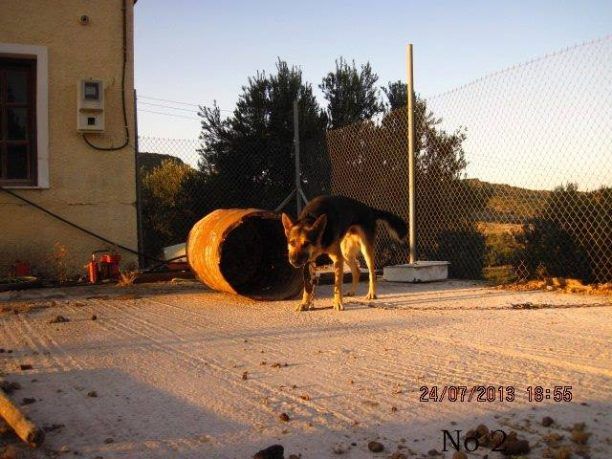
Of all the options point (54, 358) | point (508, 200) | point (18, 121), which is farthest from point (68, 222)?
point (508, 200)

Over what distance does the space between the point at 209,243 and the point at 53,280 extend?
11.1ft

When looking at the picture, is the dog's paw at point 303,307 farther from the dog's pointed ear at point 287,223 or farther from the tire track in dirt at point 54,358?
the tire track in dirt at point 54,358

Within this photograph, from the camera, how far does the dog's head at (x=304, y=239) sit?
6492mm

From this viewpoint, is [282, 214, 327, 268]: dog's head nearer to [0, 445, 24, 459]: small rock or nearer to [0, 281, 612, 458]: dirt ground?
[0, 281, 612, 458]: dirt ground

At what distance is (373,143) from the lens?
10523 mm

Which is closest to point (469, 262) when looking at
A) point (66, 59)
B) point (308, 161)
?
point (308, 161)

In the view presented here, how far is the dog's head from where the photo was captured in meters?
6.49

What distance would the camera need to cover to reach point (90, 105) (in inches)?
365

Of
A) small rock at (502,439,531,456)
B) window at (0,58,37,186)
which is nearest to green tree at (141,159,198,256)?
window at (0,58,37,186)

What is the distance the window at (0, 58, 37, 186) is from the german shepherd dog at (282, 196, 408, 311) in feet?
16.4

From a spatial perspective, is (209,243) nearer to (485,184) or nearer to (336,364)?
(336,364)

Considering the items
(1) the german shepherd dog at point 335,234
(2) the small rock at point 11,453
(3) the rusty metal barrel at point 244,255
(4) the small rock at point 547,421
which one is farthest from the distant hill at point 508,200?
(2) the small rock at point 11,453

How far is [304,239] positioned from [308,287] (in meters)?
0.63

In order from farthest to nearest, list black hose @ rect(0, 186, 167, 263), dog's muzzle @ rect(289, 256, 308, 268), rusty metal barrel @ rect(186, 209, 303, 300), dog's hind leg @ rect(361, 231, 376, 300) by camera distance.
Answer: black hose @ rect(0, 186, 167, 263) → dog's hind leg @ rect(361, 231, 376, 300) → rusty metal barrel @ rect(186, 209, 303, 300) → dog's muzzle @ rect(289, 256, 308, 268)
